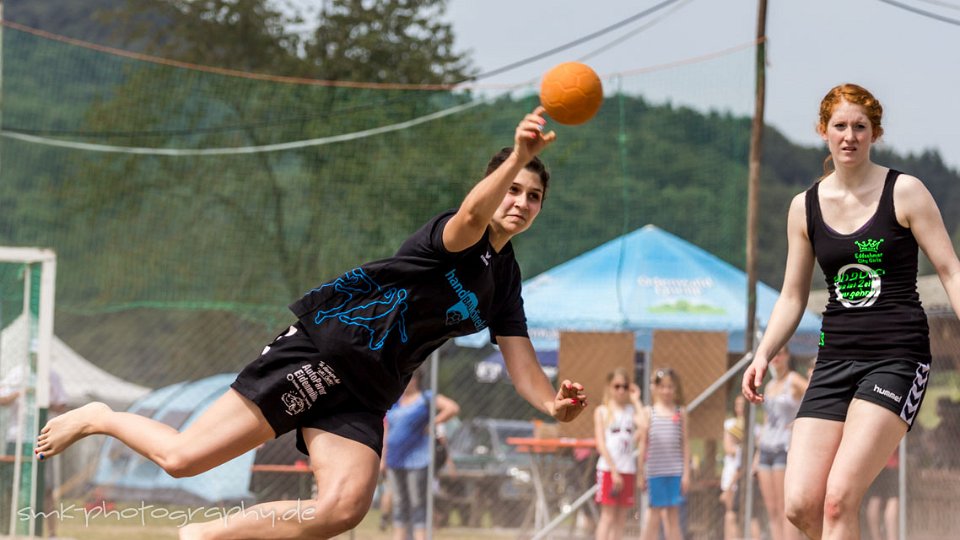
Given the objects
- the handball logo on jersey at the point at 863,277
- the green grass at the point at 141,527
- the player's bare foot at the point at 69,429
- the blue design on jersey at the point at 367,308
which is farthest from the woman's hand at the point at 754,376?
the green grass at the point at 141,527

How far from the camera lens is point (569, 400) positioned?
4.32 metres

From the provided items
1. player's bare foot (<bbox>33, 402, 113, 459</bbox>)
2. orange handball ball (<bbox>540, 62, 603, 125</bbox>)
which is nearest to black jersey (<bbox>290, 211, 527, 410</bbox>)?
orange handball ball (<bbox>540, 62, 603, 125</bbox>)

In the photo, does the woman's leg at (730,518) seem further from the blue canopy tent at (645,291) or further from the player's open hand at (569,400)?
the player's open hand at (569,400)

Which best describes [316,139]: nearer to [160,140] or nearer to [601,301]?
[160,140]

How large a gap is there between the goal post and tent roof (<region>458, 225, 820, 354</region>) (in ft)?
12.6

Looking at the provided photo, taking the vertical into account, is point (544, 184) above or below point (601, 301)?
above

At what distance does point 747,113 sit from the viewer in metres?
10.3

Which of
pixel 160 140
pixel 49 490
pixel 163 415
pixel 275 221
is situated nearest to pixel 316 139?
pixel 275 221

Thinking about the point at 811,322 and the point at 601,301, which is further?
the point at 811,322

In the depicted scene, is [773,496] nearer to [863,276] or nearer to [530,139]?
[863,276]

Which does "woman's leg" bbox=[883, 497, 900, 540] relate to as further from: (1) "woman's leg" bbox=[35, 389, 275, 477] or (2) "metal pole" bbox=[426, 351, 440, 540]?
(1) "woman's leg" bbox=[35, 389, 275, 477]

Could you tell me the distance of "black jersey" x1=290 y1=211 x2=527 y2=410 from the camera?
438 centimetres

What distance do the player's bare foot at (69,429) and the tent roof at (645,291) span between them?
19.8 ft

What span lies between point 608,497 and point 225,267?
15.0ft
